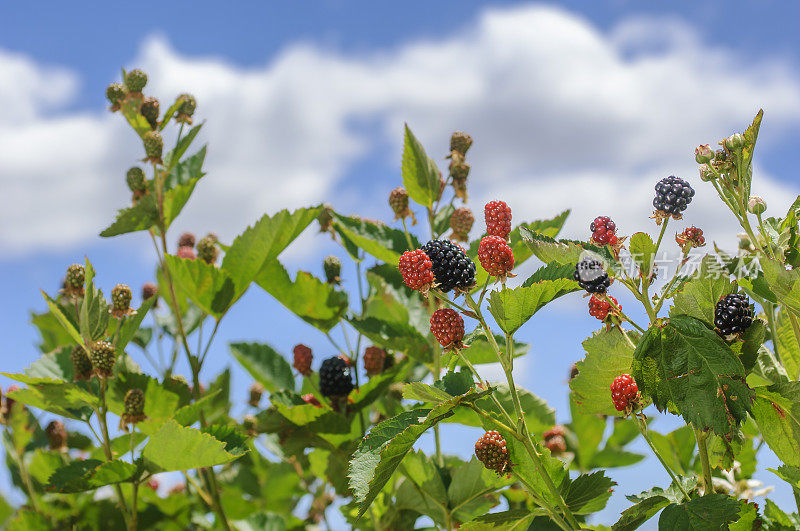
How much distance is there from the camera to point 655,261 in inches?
43.1

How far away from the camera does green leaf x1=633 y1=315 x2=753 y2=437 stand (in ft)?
3.24

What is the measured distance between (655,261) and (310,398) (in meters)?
1.03

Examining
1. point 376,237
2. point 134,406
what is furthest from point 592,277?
point 134,406

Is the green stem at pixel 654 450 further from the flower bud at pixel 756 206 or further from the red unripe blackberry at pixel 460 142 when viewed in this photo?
the red unripe blackberry at pixel 460 142

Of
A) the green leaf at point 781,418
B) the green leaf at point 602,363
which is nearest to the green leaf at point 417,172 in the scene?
the green leaf at point 602,363

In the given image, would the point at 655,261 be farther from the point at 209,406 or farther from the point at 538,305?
the point at 209,406

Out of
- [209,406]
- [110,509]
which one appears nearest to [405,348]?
[209,406]

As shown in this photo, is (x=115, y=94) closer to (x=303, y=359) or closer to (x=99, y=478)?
(x=303, y=359)

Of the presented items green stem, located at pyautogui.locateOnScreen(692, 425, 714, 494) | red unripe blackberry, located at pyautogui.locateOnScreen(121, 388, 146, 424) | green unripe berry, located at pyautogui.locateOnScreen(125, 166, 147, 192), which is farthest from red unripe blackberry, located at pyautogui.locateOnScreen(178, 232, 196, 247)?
green stem, located at pyautogui.locateOnScreen(692, 425, 714, 494)

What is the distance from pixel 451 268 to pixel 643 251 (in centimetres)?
31

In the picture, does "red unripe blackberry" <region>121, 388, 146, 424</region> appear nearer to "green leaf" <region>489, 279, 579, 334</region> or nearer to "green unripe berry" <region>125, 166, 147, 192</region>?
"green unripe berry" <region>125, 166, 147, 192</region>

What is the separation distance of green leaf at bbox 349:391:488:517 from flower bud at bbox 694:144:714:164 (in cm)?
51

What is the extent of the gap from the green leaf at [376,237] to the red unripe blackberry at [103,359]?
61cm

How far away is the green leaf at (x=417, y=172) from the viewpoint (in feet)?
5.50
